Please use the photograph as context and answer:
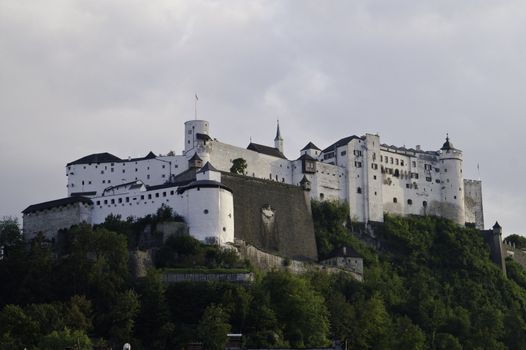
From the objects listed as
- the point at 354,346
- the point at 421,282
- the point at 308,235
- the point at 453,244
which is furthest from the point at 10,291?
the point at 453,244

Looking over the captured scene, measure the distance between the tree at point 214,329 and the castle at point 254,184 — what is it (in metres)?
12.4

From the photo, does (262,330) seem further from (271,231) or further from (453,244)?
(453,244)

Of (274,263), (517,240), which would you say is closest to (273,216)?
(274,263)

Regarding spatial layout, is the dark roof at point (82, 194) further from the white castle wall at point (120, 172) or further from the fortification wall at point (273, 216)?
the fortification wall at point (273, 216)

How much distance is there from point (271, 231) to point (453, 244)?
20.0m

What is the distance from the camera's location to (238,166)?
287ft

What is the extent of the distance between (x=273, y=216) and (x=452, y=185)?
23705mm

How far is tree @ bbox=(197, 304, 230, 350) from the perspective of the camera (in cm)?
5947

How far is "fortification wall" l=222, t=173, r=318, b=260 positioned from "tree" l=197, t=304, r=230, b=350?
1611 cm

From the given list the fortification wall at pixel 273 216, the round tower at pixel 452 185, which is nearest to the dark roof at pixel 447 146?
the round tower at pixel 452 185

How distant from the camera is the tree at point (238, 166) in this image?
87.3 meters

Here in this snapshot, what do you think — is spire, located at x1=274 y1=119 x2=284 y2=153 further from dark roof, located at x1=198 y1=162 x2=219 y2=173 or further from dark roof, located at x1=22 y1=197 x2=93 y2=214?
dark roof, located at x1=22 y1=197 x2=93 y2=214

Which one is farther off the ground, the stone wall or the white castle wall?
the white castle wall

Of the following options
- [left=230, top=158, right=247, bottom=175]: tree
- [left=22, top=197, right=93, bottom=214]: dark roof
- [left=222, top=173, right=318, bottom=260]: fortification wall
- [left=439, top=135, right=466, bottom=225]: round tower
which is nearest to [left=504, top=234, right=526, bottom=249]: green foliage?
[left=439, top=135, right=466, bottom=225]: round tower
